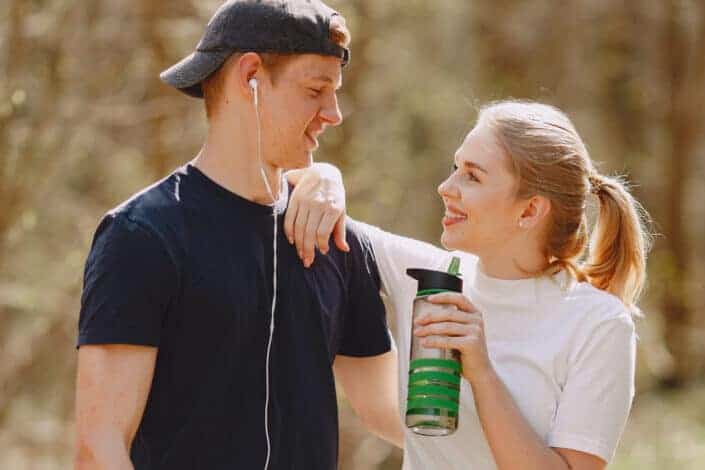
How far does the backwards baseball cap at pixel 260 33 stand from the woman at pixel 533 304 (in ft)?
1.53

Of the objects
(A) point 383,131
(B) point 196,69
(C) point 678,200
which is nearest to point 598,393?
(B) point 196,69

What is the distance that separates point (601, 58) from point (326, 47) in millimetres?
8280

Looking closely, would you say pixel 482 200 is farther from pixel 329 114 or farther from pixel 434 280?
pixel 329 114

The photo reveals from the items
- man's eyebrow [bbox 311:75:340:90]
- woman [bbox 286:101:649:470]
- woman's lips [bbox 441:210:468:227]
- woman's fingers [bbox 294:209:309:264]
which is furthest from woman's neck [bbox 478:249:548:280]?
man's eyebrow [bbox 311:75:340:90]

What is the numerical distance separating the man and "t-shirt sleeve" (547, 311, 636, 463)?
0.61m

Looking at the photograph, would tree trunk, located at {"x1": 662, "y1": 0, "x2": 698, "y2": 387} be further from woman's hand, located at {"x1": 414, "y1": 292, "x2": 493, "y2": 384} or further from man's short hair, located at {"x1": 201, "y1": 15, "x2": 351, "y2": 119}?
woman's hand, located at {"x1": 414, "y1": 292, "x2": 493, "y2": 384}

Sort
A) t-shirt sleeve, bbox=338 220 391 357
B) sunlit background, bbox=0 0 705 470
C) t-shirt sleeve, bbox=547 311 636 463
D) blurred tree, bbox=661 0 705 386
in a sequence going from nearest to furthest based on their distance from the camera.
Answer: t-shirt sleeve, bbox=547 311 636 463 < t-shirt sleeve, bbox=338 220 391 357 < sunlit background, bbox=0 0 705 470 < blurred tree, bbox=661 0 705 386

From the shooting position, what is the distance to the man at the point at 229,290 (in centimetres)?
252

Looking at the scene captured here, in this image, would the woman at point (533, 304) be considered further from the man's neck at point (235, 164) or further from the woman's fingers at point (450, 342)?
the man's neck at point (235, 164)

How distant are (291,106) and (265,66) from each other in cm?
12

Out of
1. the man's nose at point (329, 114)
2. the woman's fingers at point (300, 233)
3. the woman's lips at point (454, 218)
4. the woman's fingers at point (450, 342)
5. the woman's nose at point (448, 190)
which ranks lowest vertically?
the woman's fingers at point (450, 342)

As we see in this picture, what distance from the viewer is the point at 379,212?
24.1ft

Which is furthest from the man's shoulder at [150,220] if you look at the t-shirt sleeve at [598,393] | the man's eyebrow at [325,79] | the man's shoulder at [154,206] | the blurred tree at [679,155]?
the blurred tree at [679,155]

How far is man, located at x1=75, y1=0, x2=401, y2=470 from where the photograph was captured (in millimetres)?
2523
